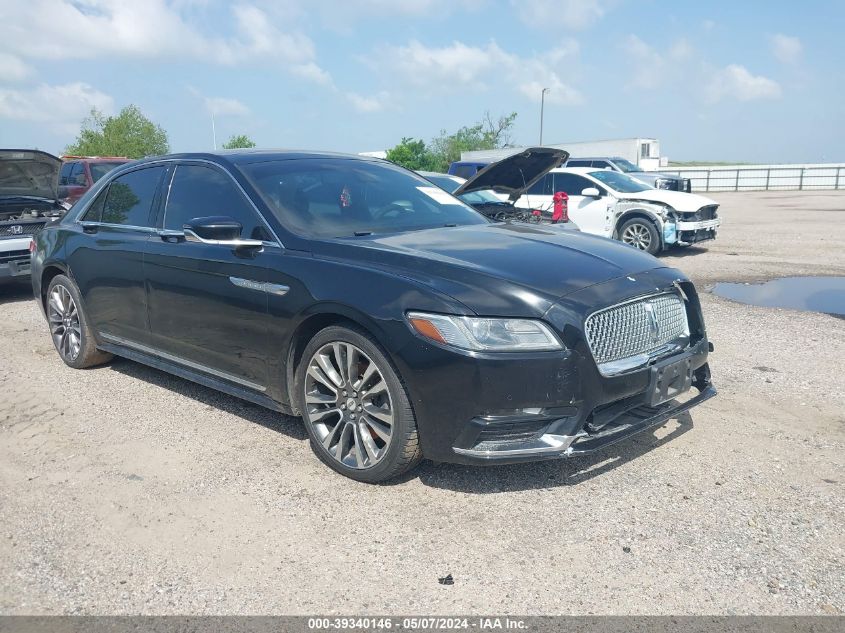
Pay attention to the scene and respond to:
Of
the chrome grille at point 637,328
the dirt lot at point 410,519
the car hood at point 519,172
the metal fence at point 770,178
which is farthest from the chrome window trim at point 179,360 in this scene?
the metal fence at point 770,178

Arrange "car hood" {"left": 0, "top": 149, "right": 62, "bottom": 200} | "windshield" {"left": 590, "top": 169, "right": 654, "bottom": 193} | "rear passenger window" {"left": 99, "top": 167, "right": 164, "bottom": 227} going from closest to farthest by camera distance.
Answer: "rear passenger window" {"left": 99, "top": 167, "right": 164, "bottom": 227} < "car hood" {"left": 0, "top": 149, "right": 62, "bottom": 200} < "windshield" {"left": 590, "top": 169, "right": 654, "bottom": 193}

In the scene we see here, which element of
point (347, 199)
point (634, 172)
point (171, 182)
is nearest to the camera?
point (347, 199)

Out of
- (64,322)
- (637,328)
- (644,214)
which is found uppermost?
(637,328)

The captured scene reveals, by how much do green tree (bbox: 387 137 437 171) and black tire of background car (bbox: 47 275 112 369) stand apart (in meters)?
39.8

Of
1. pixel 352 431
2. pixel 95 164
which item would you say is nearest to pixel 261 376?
pixel 352 431

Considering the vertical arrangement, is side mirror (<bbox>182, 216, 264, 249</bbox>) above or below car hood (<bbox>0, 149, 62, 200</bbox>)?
below

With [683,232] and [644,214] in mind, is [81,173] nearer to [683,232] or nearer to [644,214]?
[644,214]

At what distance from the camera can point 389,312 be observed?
3.60 m

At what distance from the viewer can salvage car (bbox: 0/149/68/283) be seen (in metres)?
9.32

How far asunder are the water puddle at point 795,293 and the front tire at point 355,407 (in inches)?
245

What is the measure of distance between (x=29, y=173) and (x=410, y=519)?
918 cm

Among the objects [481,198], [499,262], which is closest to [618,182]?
[481,198]

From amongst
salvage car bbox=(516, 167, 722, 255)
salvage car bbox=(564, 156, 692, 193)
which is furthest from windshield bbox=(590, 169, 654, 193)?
salvage car bbox=(564, 156, 692, 193)

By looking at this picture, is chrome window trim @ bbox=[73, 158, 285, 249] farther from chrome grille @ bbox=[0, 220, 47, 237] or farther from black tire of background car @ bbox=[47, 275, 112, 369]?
chrome grille @ bbox=[0, 220, 47, 237]
